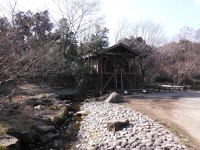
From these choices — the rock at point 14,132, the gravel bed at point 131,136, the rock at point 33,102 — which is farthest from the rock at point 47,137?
the rock at point 33,102

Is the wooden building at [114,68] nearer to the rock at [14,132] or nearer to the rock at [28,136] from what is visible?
the rock at [28,136]

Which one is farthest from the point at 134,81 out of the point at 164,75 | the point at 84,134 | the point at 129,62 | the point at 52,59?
the point at 84,134

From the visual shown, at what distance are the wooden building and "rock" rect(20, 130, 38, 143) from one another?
42.2ft

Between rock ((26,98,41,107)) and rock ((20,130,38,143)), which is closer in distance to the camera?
rock ((20,130,38,143))

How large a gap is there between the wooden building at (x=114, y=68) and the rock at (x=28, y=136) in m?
12.9

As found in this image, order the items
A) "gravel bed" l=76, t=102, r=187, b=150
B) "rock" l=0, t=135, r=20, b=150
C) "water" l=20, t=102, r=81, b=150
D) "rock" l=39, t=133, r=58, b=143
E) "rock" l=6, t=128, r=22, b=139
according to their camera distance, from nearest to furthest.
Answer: "rock" l=0, t=135, r=20, b=150
"gravel bed" l=76, t=102, r=187, b=150
"rock" l=6, t=128, r=22, b=139
"water" l=20, t=102, r=81, b=150
"rock" l=39, t=133, r=58, b=143

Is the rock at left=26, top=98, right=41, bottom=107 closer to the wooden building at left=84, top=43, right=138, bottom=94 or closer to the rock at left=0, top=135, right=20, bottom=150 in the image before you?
the wooden building at left=84, top=43, right=138, bottom=94

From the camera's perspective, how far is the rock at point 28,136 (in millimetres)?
9766

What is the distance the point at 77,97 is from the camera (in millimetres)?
23406

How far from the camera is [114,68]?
2381 centimetres

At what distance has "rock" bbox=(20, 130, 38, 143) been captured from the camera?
977 cm

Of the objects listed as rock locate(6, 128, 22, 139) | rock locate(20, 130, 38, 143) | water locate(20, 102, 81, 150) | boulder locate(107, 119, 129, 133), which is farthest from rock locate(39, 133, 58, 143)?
boulder locate(107, 119, 129, 133)

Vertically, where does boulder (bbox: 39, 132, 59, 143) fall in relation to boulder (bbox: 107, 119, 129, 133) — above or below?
below

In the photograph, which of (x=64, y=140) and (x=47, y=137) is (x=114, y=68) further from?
(x=47, y=137)
